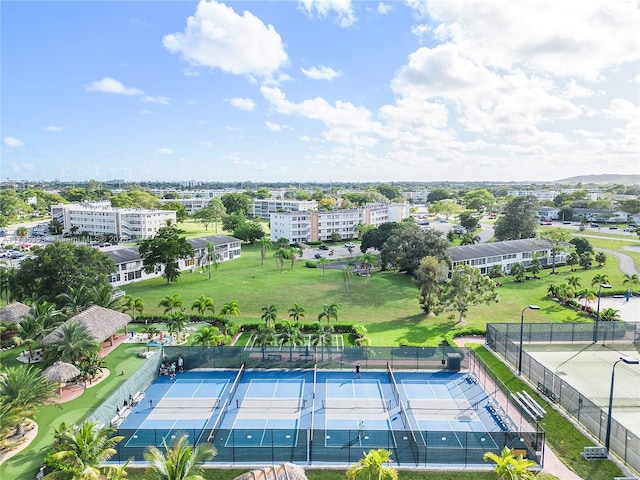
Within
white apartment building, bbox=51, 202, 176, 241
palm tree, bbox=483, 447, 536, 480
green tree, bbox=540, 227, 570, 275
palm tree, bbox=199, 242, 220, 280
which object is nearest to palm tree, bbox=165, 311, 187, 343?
palm tree, bbox=199, 242, 220, 280

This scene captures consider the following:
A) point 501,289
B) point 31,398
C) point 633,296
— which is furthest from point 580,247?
point 31,398

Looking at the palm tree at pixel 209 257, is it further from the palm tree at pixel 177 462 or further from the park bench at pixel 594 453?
the park bench at pixel 594 453

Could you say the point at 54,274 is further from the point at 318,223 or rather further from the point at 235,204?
the point at 235,204

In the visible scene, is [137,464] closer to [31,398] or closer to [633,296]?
[31,398]

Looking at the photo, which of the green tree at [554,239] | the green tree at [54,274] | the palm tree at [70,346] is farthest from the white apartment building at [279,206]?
the palm tree at [70,346]

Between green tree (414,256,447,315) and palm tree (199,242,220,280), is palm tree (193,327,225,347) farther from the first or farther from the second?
palm tree (199,242,220,280)

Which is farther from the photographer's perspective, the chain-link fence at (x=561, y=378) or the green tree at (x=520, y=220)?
the green tree at (x=520, y=220)

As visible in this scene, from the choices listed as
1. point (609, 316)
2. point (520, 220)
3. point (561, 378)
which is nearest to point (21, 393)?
point (561, 378)
